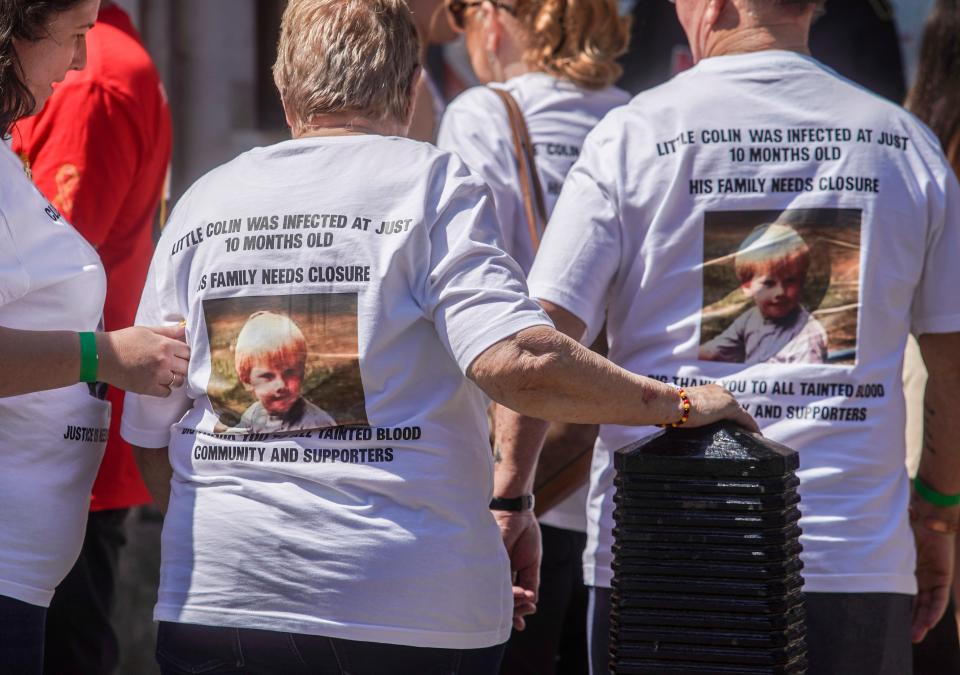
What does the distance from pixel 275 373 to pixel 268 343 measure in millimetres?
48

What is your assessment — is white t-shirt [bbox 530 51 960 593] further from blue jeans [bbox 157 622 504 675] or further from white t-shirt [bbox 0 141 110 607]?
white t-shirt [bbox 0 141 110 607]

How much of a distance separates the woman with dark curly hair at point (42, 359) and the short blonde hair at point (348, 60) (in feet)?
1.39

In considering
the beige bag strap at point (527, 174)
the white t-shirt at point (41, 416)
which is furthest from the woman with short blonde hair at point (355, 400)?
the beige bag strap at point (527, 174)

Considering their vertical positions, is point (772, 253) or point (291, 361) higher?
point (772, 253)

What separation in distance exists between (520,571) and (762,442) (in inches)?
29.4

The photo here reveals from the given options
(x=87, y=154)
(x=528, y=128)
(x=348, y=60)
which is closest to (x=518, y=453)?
(x=348, y=60)

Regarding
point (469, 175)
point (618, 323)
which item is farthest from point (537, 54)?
point (469, 175)

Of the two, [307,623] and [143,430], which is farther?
[143,430]

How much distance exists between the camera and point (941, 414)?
2.82 m

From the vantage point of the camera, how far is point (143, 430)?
96.3 inches

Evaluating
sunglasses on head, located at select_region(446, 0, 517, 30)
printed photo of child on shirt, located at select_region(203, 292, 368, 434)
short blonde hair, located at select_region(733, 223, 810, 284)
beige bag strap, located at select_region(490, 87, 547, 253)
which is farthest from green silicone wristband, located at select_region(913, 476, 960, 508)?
sunglasses on head, located at select_region(446, 0, 517, 30)

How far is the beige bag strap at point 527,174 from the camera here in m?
3.39

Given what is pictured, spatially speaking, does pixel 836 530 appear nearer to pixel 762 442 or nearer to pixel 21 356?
pixel 762 442

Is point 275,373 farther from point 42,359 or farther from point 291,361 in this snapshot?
point 42,359
